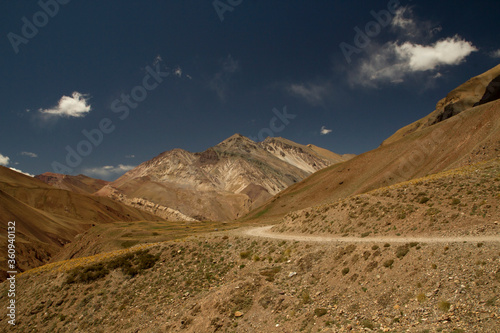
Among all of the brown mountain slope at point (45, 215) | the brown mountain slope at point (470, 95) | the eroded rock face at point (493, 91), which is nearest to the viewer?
the brown mountain slope at point (45, 215)

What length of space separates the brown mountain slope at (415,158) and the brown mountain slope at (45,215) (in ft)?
226

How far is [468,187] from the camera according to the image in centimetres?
2281

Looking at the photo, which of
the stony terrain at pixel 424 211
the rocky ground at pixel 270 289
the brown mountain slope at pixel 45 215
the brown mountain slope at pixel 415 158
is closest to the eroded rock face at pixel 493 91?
the brown mountain slope at pixel 415 158

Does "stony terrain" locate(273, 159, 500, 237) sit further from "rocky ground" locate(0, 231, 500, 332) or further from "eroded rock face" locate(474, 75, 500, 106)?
"eroded rock face" locate(474, 75, 500, 106)

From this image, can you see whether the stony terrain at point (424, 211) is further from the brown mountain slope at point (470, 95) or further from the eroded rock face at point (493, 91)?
the brown mountain slope at point (470, 95)

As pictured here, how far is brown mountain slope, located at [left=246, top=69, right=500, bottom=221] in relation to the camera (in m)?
52.5

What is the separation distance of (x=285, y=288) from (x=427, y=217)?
507 inches

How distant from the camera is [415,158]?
7131 cm

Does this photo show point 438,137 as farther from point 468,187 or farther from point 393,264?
point 393,264

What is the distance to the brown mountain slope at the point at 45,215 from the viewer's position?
223 ft

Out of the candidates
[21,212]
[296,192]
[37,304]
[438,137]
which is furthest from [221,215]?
[37,304]

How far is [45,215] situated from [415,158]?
125m

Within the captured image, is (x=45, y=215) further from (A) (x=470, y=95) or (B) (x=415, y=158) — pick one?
(A) (x=470, y=95)

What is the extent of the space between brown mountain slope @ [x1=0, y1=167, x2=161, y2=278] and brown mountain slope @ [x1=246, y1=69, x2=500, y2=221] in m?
68.8
